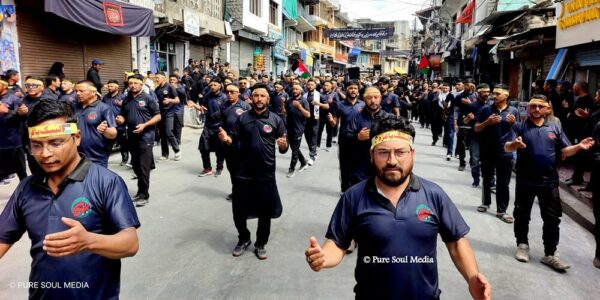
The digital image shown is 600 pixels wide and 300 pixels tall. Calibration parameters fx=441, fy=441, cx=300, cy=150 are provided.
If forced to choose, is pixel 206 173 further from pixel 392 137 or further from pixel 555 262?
pixel 392 137

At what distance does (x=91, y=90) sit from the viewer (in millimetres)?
5594

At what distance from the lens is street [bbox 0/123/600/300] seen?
421 centimetres

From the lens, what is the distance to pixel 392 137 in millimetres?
2518

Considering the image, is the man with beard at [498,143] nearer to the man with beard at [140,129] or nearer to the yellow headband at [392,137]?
the yellow headband at [392,137]

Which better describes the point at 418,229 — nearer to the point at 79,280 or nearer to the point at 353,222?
the point at 353,222

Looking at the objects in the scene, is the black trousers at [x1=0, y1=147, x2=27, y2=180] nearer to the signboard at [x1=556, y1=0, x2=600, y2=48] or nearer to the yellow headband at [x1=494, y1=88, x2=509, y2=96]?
the yellow headband at [x1=494, y1=88, x2=509, y2=96]

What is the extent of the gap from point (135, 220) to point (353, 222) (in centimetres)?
122

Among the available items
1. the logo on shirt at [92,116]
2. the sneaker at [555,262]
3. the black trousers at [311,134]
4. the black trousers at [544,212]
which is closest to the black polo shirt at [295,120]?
the black trousers at [311,134]

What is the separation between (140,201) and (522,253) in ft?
17.7

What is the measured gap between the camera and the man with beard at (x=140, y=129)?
22.9 feet

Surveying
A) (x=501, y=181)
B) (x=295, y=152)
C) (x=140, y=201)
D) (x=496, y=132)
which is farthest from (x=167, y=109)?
(x=501, y=181)

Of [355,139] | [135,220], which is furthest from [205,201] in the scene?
[135,220]

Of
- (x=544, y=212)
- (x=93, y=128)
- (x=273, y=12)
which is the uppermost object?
(x=273, y=12)

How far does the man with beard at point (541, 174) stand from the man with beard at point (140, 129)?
5.25 m
